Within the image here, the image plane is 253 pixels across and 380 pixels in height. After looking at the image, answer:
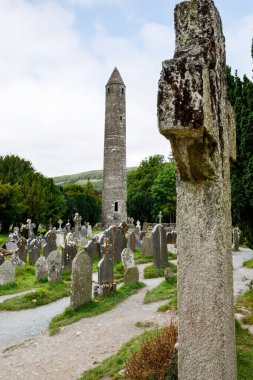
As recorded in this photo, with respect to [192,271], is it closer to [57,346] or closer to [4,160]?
[57,346]

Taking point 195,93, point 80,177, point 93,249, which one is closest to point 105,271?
point 93,249

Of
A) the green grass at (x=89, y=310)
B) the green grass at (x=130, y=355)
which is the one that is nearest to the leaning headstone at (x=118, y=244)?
the green grass at (x=89, y=310)

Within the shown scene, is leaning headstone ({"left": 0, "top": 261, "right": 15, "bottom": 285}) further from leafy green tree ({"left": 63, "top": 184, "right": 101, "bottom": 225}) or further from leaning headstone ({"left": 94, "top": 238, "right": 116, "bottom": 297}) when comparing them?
leafy green tree ({"left": 63, "top": 184, "right": 101, "bottom": 225})

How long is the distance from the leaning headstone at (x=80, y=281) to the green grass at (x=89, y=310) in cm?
16

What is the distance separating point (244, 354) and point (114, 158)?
1425 inches

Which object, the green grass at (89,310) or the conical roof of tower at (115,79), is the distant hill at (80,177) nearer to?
the conical roof of tower at (115,79)

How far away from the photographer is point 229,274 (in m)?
3.10

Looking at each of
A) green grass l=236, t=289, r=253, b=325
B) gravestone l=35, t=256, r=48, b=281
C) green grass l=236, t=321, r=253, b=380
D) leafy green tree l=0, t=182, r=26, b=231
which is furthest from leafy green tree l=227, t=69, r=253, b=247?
leafy green tree l=0, t=182, r=26, b=231

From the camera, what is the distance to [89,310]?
8.88 meters

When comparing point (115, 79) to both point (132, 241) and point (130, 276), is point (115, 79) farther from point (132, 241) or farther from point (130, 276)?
point (130, 276)

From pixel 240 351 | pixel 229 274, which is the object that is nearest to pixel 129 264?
pixel 240 351

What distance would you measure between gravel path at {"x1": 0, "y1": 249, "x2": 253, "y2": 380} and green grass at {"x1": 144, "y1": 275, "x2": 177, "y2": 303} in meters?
0.37

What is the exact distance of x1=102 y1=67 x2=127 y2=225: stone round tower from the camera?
40062 mm

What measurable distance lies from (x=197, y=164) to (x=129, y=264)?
10108 millimetres
